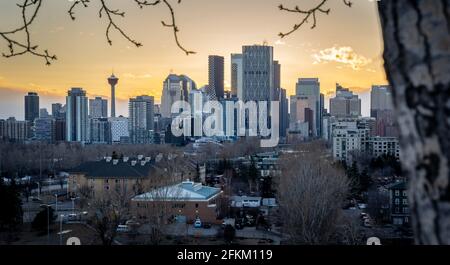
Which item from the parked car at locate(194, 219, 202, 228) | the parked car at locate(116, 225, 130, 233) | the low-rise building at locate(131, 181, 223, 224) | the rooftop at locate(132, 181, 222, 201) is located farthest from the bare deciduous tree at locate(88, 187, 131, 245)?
the parked car at locate(194, 219, 202, 228)

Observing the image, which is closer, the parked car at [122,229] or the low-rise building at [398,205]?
the parked car at [122,229]

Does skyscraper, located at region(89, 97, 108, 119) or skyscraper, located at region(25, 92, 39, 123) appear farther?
skyscraper, located at region(89, 97, 108, 119)

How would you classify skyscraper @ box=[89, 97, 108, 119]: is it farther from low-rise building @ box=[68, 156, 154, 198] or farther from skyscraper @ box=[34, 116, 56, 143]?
skyscraper @ box=[34, 116, 56, 143]

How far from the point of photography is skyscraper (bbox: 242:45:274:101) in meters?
15.5

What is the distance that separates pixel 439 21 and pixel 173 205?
10082mm

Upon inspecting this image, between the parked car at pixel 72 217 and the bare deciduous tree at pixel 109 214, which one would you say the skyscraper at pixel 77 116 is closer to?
the parked car at pixel 72 217

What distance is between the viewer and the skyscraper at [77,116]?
1598cm

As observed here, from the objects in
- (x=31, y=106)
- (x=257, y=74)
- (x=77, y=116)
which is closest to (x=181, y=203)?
(x=257, y=74)

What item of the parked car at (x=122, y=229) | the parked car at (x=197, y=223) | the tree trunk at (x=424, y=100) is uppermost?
the tree trunk at (x=424, y=100)

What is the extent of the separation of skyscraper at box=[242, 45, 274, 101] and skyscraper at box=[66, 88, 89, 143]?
499cm

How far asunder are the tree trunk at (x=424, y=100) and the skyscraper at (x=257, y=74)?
47.3 feet

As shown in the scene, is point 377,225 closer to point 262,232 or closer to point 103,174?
point 262,232

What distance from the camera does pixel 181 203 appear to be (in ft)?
35.5

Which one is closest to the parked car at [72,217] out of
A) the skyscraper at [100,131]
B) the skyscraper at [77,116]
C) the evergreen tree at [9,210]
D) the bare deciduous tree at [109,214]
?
the bare deciduous tree at [109,214]
